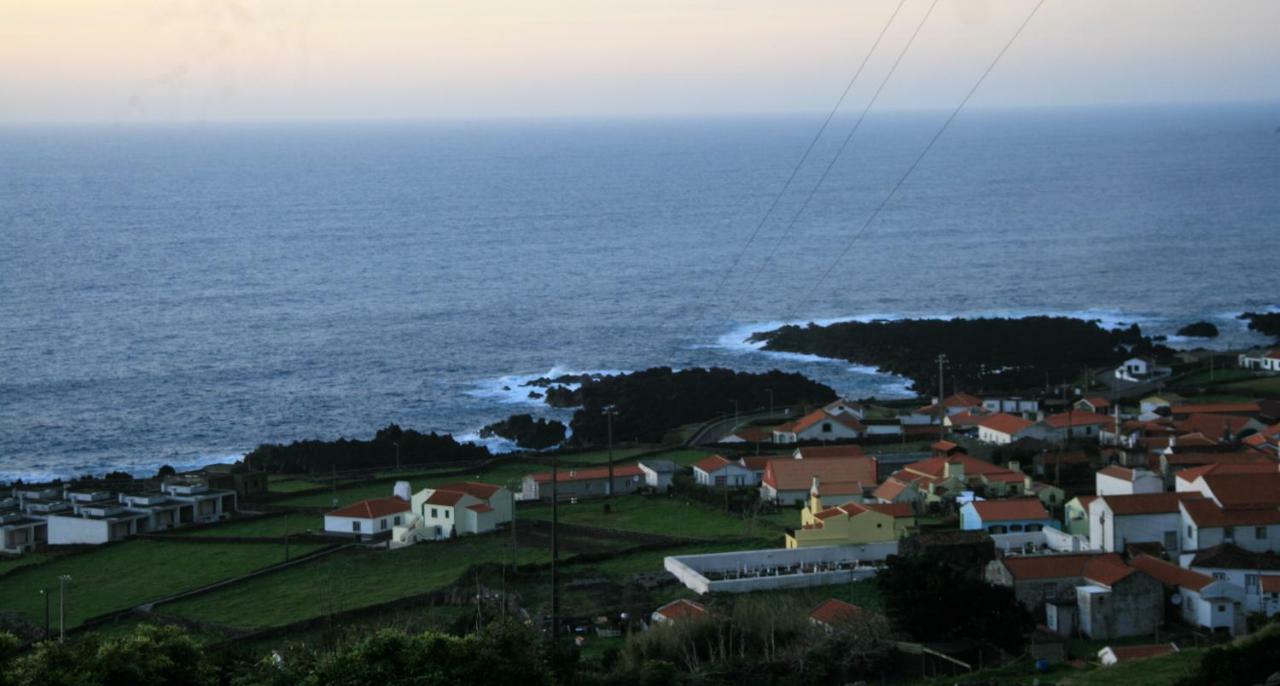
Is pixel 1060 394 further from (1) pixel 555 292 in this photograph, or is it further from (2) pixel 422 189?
(2) pixel 422 189

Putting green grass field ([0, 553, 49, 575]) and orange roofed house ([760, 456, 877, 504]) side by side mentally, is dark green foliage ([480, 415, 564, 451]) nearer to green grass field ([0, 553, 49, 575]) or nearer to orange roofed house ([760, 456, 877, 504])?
orange roofed house ([760, 456, 877, 504])

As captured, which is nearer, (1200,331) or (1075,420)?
(1075,420)

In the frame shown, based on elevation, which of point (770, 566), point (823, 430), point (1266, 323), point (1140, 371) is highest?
point (1266, 323)

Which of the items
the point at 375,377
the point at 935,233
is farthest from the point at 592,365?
the point at 935,233

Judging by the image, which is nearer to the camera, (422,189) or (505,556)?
(505,556)

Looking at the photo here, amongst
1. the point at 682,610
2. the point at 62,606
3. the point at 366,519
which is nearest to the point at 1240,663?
the point at 682,610

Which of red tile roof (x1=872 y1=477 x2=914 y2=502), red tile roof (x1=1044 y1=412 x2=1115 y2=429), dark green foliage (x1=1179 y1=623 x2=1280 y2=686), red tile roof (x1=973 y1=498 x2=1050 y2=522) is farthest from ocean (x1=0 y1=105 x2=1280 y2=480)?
dark green foliage (x1=1179 y1=623 x2=1280 y2=686)

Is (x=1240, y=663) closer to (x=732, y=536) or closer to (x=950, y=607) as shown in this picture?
(x=950, y=607)
